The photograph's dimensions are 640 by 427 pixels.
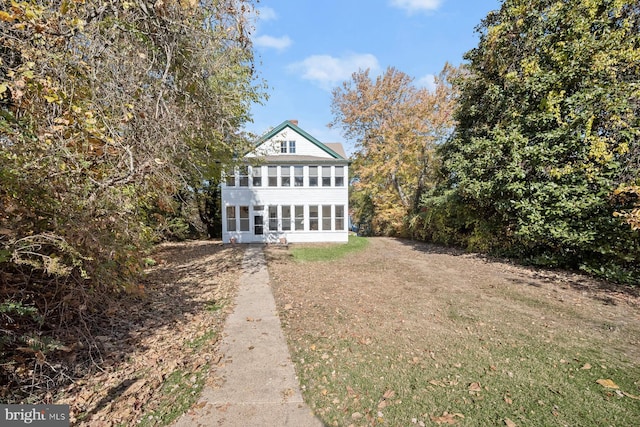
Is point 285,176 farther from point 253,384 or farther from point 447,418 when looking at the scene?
point 447,418

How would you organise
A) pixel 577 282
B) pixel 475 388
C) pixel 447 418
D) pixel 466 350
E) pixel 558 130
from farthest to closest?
pixel 558 130 < pixel 577 282 < pixel 466 350 < pixel 475 388 < pixel 447 418

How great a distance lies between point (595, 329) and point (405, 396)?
4401 mm

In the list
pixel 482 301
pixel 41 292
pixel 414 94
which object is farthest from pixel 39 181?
pixel 414 94

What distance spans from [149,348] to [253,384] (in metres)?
2.00

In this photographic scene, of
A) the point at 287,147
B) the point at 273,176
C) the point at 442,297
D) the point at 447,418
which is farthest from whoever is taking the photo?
the point at 287,147

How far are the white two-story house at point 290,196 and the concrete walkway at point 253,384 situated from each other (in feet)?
38.7

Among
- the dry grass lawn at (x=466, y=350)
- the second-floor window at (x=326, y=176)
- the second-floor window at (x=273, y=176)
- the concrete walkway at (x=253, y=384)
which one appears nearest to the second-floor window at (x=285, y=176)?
the second-floor window at (x=273, y=176)

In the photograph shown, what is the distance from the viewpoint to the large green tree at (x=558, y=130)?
26.1 feet

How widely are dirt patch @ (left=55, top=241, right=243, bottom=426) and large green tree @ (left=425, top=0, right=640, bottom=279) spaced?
33.8 feet

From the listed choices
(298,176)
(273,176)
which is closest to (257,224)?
(273,176)

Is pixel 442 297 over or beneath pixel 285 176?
beneath

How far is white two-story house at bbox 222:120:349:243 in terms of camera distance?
55.8ft

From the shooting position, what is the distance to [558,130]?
9.02 metres

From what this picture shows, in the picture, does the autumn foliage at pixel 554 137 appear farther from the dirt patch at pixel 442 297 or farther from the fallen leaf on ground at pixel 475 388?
the fallen leaf on ground at pixel 475 388
